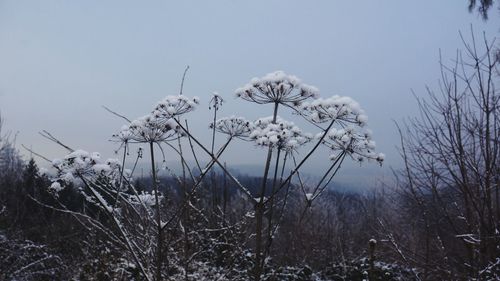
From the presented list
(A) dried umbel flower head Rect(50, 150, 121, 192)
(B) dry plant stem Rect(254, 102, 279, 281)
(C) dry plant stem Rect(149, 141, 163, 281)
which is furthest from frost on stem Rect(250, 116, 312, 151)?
(A) dried umbel flower head Rect(50, 150, 121, 192)

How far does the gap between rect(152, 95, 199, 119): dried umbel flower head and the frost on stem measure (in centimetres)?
51

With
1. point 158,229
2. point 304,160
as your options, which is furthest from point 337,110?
point 158,229

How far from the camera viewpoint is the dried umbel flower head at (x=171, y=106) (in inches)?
115

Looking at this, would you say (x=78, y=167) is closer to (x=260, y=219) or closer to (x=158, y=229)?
(x=158, y=229)

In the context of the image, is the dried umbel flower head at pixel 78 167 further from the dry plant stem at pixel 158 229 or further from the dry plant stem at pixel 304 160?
the dry plant stem at pixel 304 160

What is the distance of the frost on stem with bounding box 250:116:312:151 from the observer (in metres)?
2.74

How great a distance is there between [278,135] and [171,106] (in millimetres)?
799

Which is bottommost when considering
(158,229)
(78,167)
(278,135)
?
(158,229)

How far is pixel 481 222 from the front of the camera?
4.37 meters

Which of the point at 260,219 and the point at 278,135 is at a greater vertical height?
the point at 278,135

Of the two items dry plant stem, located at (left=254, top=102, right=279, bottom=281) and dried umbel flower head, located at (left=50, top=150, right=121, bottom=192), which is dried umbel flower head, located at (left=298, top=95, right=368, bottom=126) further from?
dried umbel flower head, located at (left=50, top=150, right=121, bottom=192)

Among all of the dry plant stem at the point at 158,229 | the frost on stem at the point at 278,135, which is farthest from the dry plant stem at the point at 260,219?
the dry plant stem at the point at 158,229

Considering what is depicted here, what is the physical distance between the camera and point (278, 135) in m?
2.75

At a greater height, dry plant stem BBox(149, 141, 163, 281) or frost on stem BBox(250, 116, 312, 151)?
frost on stem BBox(250, 116, 312, 151)
